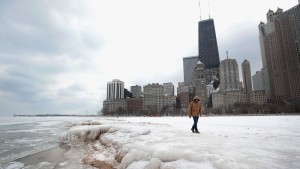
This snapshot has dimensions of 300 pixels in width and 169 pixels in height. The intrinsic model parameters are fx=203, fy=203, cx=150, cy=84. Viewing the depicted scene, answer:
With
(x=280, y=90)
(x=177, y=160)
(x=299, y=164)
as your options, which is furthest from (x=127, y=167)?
(x=280, y=90)

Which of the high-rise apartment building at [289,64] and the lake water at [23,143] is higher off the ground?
the high-rise apartment building at [289,64]

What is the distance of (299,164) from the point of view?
559 cm

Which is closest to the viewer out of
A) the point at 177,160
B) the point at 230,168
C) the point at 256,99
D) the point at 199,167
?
the point at 230,168

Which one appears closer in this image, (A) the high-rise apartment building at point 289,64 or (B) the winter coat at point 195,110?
(B) the winter coat at point 195,110

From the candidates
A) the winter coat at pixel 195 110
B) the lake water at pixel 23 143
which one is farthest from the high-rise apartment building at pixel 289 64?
the winter coat at pixel 195 110

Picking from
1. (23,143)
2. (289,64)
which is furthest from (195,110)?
(289,64)

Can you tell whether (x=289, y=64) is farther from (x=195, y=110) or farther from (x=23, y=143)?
(x=23, y=143)

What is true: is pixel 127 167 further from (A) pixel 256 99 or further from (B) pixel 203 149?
(A) pixel 256 99

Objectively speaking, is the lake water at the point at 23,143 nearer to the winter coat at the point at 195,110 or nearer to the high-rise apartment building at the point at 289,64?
the winter coat at the point at 195,110

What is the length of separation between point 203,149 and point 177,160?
1327 millimetres

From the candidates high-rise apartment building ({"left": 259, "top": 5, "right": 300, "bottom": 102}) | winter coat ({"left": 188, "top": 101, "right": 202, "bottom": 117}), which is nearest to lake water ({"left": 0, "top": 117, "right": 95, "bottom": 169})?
winter coat ({"left": 188, "top": 101, "right": 202, "bottom": 117})

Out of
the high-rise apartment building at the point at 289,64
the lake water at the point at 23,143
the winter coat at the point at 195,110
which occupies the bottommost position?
the lake water at the point at 23,143

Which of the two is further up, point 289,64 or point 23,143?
point 289,64

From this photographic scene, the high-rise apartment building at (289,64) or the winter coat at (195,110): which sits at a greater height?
the high-rise apartment building at (289,64)
